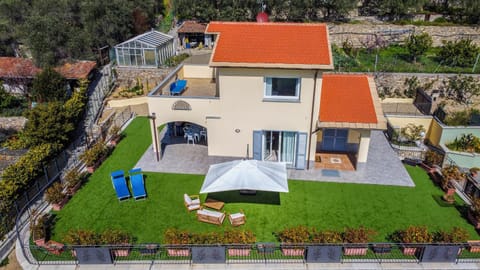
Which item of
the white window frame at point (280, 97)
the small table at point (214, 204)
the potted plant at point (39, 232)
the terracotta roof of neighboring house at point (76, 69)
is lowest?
the small table at point (214, 204)

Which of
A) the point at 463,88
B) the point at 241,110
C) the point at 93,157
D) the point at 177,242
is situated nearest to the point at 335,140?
the point at 241,110

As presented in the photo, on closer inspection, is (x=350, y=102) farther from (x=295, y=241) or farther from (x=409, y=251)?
(x=295, y=241)

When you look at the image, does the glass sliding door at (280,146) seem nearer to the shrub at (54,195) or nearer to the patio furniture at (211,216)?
the patio furniture at (211,216)

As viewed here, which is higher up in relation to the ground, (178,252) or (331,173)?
(178,252)

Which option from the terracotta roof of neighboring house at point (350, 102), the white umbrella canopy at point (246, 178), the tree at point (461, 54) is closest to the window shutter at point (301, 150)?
the terracotta roof of neighboring house at point (350, 102)

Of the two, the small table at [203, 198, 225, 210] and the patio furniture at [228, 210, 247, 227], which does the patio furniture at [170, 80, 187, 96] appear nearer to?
the small table at [203, 198, 225, 210]

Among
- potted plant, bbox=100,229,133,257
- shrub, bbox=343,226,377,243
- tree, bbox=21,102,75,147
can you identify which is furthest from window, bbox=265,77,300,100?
Answer: tree, bbox=21,102,75,147
